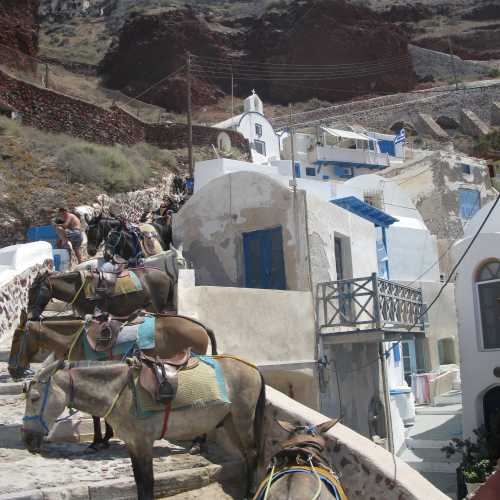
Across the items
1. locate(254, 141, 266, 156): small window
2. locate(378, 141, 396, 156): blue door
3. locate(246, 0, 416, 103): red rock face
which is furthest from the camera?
locate(246, 0, 416, 103): red rock face

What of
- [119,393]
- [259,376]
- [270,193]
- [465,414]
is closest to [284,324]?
[270,193]

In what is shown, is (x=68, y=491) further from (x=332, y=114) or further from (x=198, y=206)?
(x=332, y=114)

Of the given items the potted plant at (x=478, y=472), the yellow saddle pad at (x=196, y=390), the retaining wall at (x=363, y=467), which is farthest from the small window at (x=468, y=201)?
the yellow saddle pad at (x=196, y=390)

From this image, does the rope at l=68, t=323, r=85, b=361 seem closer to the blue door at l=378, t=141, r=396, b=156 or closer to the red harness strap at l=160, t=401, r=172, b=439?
the red harness strap at l=160, t=401, r=172, b=439

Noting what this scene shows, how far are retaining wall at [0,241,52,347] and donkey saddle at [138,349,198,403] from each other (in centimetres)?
694

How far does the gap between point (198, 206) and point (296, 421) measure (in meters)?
9.76

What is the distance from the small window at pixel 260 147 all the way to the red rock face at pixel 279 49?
3626 cm

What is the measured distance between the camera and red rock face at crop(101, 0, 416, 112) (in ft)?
277

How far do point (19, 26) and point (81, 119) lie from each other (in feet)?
39.4

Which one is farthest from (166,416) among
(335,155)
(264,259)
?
(335,155)

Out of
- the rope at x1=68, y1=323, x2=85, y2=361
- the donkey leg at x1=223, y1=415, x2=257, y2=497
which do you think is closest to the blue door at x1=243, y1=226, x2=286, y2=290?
the rope at x1=68, y1=323, x2=85, y2=361

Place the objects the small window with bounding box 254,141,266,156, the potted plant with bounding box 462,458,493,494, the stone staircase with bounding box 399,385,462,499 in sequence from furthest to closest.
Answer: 1. the small window with bounding box 254,141,266,156
2. the stone staircase with bounding box 399,385,462,499
3. the potted plant with bounding box 462,458,493,494

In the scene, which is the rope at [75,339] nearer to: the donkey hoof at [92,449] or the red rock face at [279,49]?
the donkey hoof at [92,449]

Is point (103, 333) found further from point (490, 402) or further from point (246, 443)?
point (490, 402)
